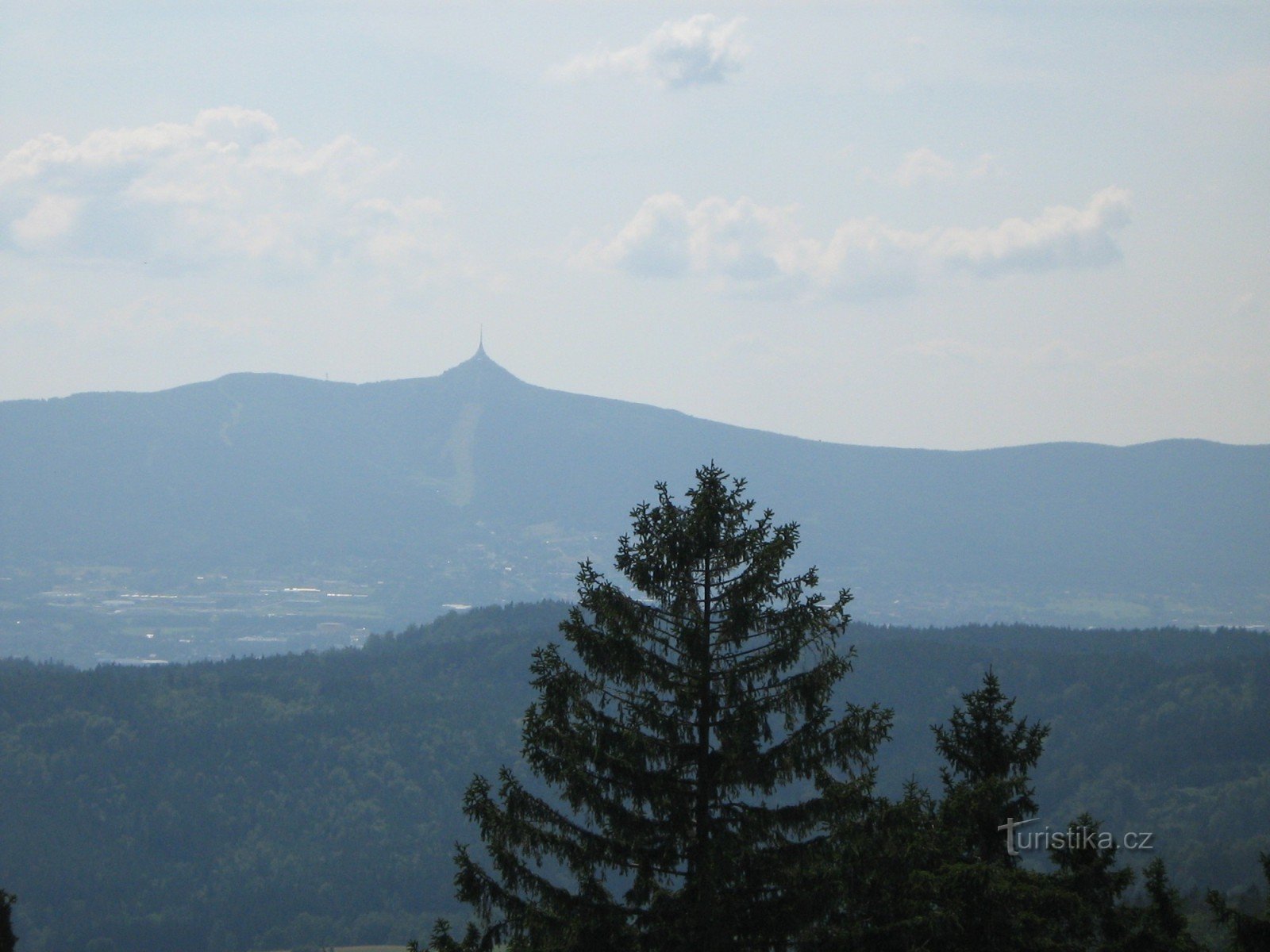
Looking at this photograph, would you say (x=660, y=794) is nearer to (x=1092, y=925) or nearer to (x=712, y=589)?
(x=712, y=589)

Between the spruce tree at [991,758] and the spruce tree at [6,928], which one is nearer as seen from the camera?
the spruce tree at [991,758]

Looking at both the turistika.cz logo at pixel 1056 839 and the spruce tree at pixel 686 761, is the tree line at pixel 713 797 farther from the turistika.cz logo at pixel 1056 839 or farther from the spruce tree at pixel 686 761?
the turistika.cz logo at pixel 1056 839

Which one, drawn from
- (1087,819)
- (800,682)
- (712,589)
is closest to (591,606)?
(712,589)

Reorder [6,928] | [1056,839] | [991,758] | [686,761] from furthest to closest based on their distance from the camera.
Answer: [6,928] < [1056,839] < [991,758] < [686,761]

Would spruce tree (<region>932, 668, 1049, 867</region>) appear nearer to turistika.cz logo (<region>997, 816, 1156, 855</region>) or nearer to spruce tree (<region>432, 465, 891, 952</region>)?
turistika.cz logo (<region>997, 816, 1156, 855</region>)

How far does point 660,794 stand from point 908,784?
139 inches

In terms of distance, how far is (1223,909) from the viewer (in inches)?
942

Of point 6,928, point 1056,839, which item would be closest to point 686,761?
point 1056,839

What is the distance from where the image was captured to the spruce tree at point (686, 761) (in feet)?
63.4

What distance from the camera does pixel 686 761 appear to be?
19.8 m

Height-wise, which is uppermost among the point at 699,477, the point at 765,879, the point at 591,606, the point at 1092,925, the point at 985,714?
the point at 699,477

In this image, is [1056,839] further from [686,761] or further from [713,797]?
[686,761]

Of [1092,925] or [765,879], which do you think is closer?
[765,879]

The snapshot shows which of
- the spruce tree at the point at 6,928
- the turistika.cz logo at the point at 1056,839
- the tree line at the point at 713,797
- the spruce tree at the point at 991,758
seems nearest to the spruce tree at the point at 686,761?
the tree line at the point at 713,797
